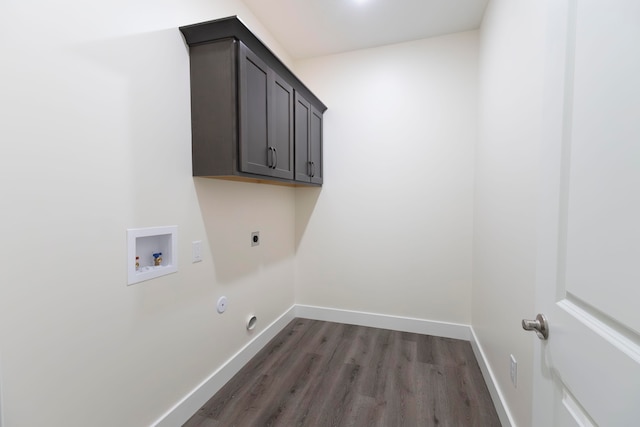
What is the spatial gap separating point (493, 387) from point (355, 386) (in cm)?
88

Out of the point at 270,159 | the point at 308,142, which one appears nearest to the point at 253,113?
the point at 270,159

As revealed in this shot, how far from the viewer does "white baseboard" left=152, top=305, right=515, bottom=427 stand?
163 cm

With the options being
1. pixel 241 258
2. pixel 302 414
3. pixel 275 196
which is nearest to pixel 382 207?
pixel 275 196

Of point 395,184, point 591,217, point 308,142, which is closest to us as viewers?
point 591,217

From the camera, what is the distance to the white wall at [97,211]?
0.96 meters

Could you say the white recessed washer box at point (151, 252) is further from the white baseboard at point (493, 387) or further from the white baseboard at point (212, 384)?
the white baseboard at point (493, 387)

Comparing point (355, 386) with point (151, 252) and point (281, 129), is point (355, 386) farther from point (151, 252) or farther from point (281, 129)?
point (281, 129)

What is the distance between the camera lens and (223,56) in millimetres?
1592

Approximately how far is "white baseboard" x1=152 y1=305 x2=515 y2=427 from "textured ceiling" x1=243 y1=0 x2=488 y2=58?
2.65 metres

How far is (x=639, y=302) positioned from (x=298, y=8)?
2590mm

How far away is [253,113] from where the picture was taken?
174 cm

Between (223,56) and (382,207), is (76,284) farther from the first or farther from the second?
(382,207)

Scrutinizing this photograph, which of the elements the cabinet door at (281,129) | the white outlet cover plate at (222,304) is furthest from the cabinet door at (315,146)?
the white outlet cover plate at (222,304)

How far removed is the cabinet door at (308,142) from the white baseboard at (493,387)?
6.41ft
